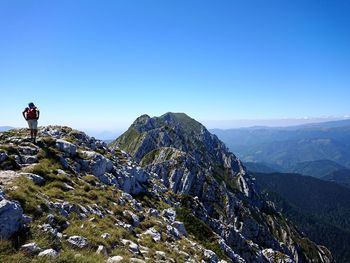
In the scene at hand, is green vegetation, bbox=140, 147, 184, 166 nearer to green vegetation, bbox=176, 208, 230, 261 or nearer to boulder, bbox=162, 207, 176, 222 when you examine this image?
green vegetation, bbox=176, 208, 230, 261

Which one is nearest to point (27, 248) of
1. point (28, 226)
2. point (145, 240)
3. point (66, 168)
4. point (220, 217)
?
point (28, 226)

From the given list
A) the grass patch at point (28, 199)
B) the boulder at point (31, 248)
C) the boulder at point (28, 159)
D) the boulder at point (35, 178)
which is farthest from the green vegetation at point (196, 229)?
the boulder at point (31, 248)

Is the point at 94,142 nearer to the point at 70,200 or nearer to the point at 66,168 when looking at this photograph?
the point at 66,168

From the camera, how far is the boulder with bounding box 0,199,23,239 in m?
11.8

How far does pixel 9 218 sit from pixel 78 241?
3161mm

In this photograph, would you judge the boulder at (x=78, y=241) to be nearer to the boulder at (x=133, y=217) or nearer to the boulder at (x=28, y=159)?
the boulder at (x=133, y=217)

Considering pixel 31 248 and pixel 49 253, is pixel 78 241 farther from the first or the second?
pixel 31 248

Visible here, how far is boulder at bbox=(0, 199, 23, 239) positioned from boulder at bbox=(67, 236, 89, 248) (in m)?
2.30

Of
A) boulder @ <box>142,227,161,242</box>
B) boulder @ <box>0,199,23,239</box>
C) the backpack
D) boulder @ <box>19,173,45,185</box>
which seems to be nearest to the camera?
boulder @ <box>0,199,23,239</box>

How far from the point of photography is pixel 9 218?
12.1 metres

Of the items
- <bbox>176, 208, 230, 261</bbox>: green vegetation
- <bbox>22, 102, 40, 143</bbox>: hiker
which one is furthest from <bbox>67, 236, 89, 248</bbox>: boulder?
<bbox>176, 208, 230, 261</bbox>: green vegetation

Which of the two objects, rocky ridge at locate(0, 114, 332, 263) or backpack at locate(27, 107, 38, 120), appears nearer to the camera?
rocky ridge at locate(0, 114, 332, 263)

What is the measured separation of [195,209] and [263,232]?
7303cm

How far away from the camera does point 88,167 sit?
31.2 metres
